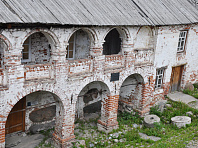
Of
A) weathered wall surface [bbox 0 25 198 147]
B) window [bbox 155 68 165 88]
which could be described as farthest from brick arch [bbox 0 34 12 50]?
window [bbox 155 68 165 88]

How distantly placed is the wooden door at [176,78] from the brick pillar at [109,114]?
5344 millimetres

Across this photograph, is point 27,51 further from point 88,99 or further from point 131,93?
point 131,93

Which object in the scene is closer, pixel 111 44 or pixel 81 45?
pixel 81 45

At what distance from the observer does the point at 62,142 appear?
386 inches

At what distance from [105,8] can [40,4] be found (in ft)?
9.87

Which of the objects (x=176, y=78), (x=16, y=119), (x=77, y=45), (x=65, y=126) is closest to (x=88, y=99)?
(x=77, y=45)

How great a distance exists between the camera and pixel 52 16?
822 cm

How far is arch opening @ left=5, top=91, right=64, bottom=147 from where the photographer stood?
36.0 ft

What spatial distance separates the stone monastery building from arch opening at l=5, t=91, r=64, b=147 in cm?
5

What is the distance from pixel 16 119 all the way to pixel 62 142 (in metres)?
2.76

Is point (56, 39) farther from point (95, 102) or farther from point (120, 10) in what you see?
point (95, 102)

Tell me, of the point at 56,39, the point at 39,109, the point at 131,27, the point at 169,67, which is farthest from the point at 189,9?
the point at 39,109

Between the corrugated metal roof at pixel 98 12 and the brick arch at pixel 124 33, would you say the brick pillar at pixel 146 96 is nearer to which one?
the brick arch at pixel 124 33

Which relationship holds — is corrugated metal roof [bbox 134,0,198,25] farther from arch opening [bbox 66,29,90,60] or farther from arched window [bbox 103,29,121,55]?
arch opening [bbox 66,29,90,60]
